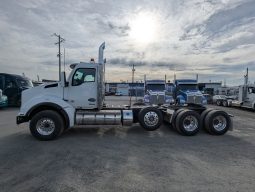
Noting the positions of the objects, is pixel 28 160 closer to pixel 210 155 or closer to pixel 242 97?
pixel 210 155

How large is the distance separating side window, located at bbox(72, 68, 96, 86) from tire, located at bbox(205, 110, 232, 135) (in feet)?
16.1

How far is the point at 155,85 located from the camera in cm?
2156

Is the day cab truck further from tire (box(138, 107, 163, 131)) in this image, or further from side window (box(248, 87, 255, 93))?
side window (box(248, 87, 255, 93))

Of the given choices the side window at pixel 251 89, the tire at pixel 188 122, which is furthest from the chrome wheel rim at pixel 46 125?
the side window at pixel 251 89

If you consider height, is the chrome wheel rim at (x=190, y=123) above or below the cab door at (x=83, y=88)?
below

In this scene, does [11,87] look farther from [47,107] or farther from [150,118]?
[150,118]

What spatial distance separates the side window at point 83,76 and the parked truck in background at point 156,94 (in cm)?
1064

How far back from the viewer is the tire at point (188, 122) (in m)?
9.21

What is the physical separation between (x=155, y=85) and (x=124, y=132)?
12416mm

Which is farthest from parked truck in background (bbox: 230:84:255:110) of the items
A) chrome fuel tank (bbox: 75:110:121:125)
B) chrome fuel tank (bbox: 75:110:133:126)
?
chrome fuel tank (bbox: 75:110:121:125)

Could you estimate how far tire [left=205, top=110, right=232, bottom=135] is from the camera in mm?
9422

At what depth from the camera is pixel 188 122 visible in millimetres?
9422

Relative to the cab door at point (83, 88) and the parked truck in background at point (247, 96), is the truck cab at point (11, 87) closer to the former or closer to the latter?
the cab door at point (83, 88)

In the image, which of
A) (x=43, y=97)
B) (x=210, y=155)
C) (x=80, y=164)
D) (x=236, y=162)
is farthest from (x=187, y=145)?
(x=43, y=97)
